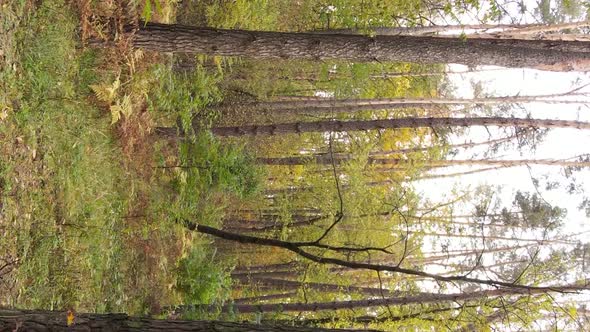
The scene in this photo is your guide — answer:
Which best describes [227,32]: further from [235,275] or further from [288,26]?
[235,275]

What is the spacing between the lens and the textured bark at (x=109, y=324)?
378 centimetres

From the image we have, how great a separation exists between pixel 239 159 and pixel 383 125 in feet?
9.27

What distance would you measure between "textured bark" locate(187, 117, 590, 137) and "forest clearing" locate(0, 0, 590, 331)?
0.03 m

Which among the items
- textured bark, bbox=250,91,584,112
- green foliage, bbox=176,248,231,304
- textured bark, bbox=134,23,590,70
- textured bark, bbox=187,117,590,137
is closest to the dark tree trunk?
textured bark, bbox=187,117,590,137

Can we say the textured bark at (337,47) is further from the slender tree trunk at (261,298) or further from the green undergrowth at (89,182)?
the slender tree trunk at (261,298)

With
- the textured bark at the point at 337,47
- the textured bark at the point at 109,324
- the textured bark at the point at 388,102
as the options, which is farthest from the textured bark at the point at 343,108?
the textured bark at the point at 109,324

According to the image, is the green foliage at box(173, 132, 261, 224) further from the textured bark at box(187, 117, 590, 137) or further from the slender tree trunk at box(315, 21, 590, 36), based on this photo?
the slender tree trunk at box(315, 21, 590, 36)

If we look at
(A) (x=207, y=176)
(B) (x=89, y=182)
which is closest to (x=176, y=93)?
(A) (x=207, y=176)

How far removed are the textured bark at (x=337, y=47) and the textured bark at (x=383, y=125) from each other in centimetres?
286

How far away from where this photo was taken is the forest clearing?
6.31 meters

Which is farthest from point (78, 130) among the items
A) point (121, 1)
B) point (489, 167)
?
point (489, 167)

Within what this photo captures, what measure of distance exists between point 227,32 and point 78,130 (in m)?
2.39

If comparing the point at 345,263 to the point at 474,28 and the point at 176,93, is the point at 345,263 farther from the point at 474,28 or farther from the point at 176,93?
the point at 474,28

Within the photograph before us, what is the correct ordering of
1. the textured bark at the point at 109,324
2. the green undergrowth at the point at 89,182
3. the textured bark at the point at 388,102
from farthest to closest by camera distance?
the textured bark at the point at 388,102
the green undergrowth at the point at 89,182
the textured bark at the point at 109,324
